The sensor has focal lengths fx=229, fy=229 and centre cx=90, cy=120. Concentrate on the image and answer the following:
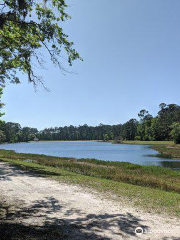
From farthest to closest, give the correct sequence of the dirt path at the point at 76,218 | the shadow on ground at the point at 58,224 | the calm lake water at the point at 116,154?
the calm lake water at the point at 116,154, the dirt path at the point at 76,218, the shadow on ground at the point at 58,224

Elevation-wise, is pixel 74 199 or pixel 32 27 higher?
pixel 32 27

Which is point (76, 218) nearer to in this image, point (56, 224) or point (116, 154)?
point (56, 224)

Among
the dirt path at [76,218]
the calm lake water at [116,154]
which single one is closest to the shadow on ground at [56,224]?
the dirt path at [76,218]

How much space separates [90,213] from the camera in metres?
8.43

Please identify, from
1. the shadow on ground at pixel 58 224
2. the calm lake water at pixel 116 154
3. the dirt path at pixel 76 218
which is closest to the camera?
the shadow on ground at pixel 58 224

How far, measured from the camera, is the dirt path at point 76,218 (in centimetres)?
649

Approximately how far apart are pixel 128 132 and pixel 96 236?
166 meters

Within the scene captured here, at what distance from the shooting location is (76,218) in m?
7.85

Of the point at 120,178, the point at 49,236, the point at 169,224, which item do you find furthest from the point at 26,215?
the point at 120,178

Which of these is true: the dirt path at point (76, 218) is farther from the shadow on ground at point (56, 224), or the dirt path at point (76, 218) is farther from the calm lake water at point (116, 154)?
the calm lake water at point (116, 154)

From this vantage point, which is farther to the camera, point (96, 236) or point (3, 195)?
point (3, 195)

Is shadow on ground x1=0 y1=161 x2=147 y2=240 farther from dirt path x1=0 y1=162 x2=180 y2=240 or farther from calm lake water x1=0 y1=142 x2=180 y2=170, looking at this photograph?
calm lake water x1=0 y1=142 x2=180 y2=170

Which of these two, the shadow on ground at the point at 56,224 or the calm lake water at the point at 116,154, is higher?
the shadow on ground at the point at 56,224

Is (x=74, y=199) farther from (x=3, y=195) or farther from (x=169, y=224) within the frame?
(x=169, y=224)
